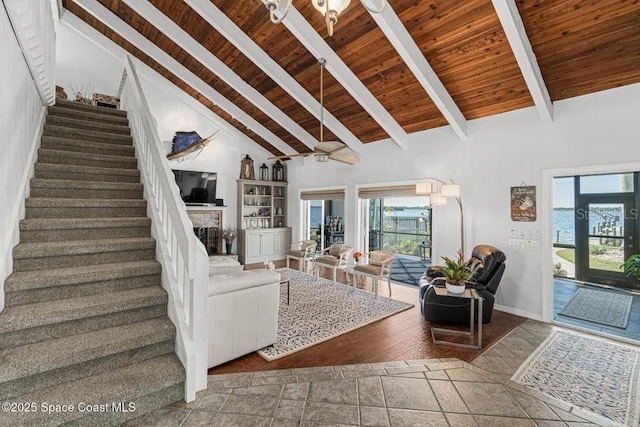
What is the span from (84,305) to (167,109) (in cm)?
609

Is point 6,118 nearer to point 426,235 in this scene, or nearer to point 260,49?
point 260,49

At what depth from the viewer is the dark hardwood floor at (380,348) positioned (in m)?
2.83

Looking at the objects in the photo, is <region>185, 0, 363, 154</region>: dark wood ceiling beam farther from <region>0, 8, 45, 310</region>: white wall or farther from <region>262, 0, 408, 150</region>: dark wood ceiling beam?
<region>0, 8, 45, 310</region>: white wall

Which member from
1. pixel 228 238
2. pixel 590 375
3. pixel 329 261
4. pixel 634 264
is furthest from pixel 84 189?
pixel 634 264

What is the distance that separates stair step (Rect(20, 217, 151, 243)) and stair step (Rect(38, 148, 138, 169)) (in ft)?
3.37

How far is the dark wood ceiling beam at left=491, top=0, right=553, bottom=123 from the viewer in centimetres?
290

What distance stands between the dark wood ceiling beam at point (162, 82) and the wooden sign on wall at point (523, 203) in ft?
A: 19.5

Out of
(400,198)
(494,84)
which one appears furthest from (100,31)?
(494,84)

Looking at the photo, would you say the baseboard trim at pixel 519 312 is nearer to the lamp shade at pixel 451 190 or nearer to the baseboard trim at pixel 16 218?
the lamp shade at pixel 451 190

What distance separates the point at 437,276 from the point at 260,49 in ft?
15.2

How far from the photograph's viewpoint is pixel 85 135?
12.0 feet

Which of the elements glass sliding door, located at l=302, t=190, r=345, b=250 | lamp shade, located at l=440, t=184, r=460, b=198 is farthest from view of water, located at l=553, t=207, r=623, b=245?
glass sliding door, located at l=302, t=190, r=345, b=250

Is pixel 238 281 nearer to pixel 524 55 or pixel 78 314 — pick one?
pixel 78 314

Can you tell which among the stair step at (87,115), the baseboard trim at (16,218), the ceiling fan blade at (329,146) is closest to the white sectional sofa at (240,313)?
the baseboard trim at (16,218)
